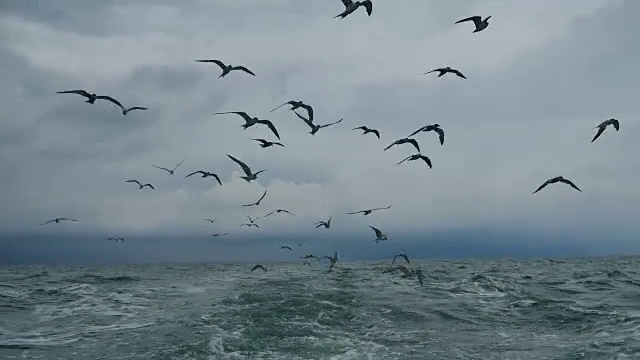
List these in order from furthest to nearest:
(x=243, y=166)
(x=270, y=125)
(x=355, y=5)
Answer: (x=243, y=166)
(x=270, y=125)
(x=355, y=5)

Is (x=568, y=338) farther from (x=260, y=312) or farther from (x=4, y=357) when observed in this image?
(x=4, y=357)

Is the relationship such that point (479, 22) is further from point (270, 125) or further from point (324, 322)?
point (324, 322)

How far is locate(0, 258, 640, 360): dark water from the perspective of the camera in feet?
59.5

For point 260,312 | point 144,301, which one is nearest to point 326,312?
point 260,312

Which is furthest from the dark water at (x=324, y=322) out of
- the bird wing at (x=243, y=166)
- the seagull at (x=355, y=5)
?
the seagull at (x=355, y=5)

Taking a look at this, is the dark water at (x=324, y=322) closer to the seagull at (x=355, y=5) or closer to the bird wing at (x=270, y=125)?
the bird wing at (x=270, y=125)

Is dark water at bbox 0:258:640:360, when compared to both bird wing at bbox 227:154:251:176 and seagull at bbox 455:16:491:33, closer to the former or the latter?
bird wing at bbox 227:154:251:176

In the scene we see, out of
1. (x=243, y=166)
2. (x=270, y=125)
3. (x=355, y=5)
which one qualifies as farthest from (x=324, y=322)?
(x=355, y=5)

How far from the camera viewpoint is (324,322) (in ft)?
71.3

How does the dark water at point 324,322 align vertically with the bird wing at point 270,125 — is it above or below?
below

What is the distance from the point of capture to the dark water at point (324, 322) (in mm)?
18141

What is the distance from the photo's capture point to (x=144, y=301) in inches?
1124

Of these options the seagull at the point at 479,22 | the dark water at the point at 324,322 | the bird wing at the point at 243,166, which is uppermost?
the seagull at the point at 479,22

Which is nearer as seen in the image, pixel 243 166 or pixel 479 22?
pixel 479 22
